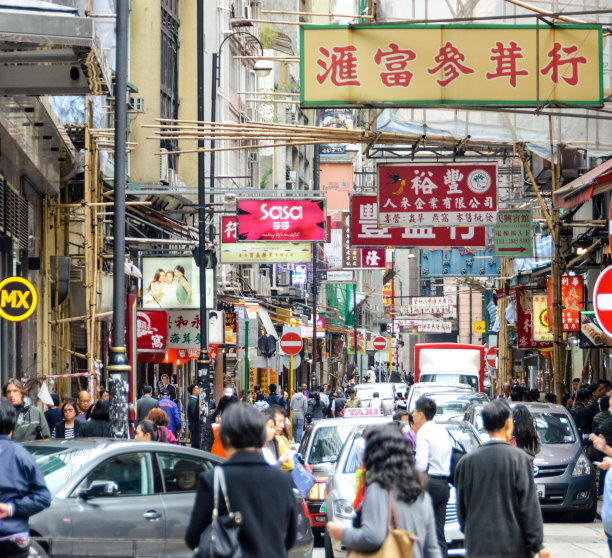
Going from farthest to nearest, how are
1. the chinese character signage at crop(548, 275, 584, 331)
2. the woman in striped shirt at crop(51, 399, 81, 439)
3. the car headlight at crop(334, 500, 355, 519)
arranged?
the chinese character signage at crop(548, 275, 584, 331) < the woman in striped shirt at crop(51, 399, 81, 439) < the car headlight at crop(334, 500, 355, 519)

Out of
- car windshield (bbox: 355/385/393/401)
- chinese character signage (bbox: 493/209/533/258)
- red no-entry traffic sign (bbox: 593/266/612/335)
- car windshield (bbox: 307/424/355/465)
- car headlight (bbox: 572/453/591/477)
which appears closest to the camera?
red no-entry traffic sign (bbox: 593/266/612/335)

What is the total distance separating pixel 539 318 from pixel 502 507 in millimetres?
29906

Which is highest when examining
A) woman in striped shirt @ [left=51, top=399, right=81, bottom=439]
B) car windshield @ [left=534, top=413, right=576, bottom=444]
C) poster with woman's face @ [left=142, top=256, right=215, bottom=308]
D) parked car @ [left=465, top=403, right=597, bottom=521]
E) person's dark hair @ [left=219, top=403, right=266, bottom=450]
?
poster with woman's face @ [left=142, top=256, right=215, bottom=308]

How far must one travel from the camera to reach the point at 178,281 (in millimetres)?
30250

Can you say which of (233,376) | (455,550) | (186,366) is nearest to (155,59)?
(186,366)

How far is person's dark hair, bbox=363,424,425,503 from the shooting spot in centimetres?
609

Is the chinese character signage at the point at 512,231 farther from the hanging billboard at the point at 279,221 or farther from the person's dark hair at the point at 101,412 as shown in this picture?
the person's dark hair at the point at 101,412

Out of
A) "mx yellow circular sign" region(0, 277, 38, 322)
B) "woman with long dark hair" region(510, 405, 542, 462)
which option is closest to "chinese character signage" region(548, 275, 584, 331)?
"mx yellow circular sign" region(0, 277, 38, 322)

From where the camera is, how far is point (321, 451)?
1620 centimetres

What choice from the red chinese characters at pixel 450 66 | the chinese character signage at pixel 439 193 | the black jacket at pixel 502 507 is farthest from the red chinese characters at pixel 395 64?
the black jacket at pixel 502 507

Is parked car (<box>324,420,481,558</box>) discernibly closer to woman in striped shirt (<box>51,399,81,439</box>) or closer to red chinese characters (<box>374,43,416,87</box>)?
woman in striped shirt (<box>51,399,81,439</box>)

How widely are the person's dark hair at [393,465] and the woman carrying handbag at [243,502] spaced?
1.47 ft

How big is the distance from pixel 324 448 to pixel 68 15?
636cm

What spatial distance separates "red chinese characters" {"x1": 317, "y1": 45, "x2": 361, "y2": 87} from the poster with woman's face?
1497 cm
